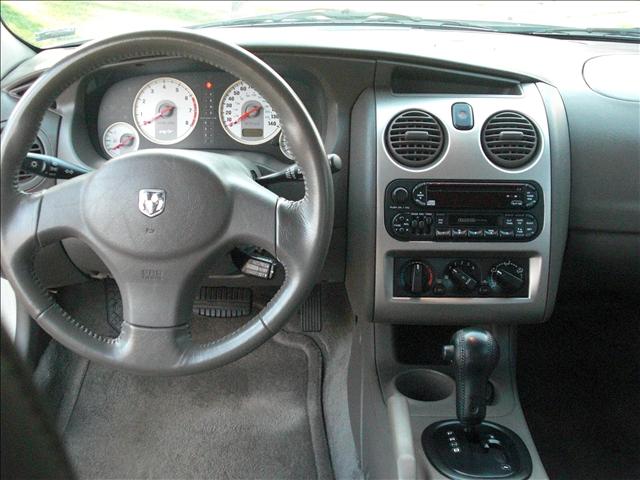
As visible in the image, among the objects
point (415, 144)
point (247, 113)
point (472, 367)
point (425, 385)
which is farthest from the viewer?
point (425, 385)

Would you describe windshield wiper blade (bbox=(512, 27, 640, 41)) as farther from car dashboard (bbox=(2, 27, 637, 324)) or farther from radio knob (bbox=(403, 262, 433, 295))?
radio knob (bbox=(403, 262, 433, 295))

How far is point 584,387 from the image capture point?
2.11 metres

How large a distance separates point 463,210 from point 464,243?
0.08 meters

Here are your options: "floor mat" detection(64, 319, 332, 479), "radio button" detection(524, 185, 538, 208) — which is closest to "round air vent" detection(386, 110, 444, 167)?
"radio button" detection(524, 185, 538, 208)

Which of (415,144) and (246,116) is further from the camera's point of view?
(246,116)

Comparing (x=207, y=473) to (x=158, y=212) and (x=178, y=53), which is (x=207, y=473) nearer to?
(x=158, y=212)

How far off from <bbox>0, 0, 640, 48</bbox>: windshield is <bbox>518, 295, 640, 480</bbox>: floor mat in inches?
31.4

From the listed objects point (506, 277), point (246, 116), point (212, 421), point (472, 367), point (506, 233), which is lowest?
point (212, 421)

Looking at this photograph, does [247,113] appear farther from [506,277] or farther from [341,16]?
[506,277]

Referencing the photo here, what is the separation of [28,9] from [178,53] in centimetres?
112

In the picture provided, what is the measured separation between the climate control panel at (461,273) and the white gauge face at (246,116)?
45 centimetres

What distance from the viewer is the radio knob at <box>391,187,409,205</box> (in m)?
1.56

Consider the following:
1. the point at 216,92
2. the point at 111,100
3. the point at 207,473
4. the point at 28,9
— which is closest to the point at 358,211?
the point at 216,92

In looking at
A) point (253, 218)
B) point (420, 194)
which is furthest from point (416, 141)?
point (253, 218)
